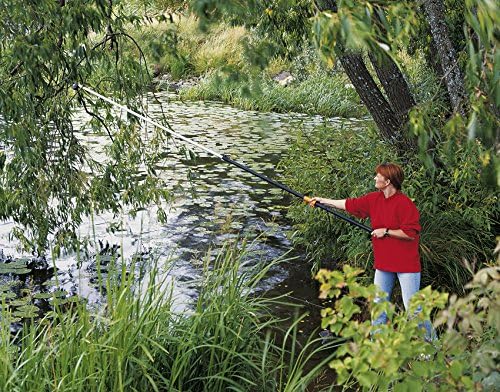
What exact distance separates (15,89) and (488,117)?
339 centimetres

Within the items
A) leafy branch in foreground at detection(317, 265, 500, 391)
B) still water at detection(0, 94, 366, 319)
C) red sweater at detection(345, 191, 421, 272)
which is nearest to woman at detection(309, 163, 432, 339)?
red sweater at detection(345, 191, 421, 272)

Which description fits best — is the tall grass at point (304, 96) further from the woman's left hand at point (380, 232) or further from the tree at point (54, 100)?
the woman's left hand at point (380, 232)

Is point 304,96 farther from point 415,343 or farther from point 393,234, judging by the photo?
point 415,343

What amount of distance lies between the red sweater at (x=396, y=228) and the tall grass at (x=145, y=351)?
4.26 feet

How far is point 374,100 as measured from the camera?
6801 mm

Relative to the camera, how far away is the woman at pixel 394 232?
4922mm

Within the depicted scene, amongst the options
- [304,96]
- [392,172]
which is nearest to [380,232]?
[392,172]

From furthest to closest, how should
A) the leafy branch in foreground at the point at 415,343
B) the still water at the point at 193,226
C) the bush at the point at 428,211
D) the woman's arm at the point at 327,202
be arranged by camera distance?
the still water at the point at 193,226
the bush at the point at 428,211
the woman's arm at the point at 327,202
the leafy branch in foreground at the point at 415,343

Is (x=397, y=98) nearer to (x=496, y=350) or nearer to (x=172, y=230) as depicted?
(x=172, y=230)

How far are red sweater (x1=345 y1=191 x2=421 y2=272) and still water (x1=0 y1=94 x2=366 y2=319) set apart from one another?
38.3 inches

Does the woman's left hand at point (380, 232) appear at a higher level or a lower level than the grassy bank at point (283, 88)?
higher

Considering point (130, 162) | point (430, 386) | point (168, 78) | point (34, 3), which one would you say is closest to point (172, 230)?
point (130, 162)

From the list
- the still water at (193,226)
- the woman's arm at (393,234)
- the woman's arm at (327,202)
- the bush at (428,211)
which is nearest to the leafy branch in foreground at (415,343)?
the still water at (193,226)

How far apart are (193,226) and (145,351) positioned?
520 cm
